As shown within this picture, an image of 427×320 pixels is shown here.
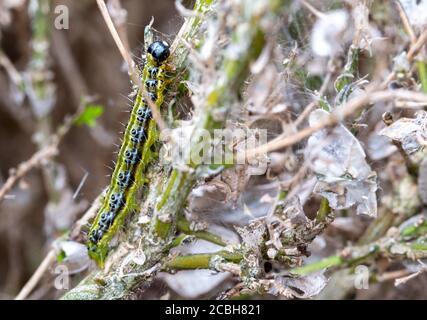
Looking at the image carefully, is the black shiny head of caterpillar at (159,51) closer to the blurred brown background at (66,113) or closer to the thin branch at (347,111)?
the thin branch at (347,111)

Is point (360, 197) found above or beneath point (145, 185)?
beneath

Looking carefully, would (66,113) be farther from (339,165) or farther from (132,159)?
(339,165)

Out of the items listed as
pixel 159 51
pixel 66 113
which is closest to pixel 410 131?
pixel 159 51

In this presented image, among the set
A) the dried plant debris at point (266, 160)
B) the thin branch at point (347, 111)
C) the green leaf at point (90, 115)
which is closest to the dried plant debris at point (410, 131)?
the dried plant debris at point (266, 160)

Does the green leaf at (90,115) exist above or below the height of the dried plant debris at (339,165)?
above
